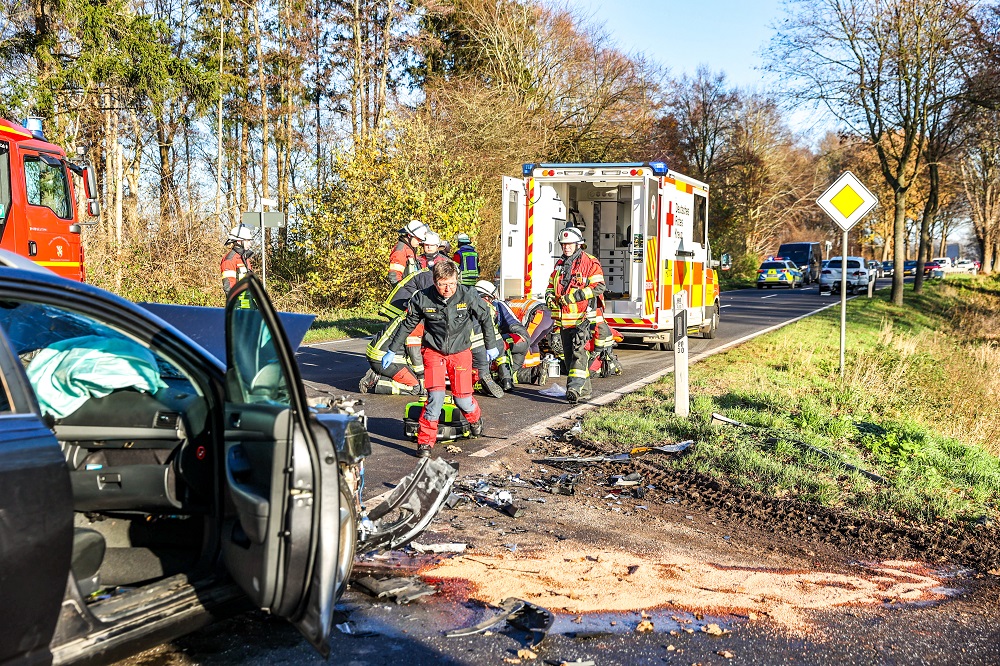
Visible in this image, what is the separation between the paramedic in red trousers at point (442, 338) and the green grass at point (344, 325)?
7.52m

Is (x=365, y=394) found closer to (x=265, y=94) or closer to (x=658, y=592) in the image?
(x=658, y=592)

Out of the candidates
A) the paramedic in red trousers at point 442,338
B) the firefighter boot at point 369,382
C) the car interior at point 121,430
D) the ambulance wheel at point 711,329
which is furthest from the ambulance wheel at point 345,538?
the ambulance wheel at point 711,329

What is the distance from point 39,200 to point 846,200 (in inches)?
411

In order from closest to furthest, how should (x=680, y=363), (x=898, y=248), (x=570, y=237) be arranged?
1. (x=680, y=363)
2. (x=570, y=237)
3. (x=898, y=248)

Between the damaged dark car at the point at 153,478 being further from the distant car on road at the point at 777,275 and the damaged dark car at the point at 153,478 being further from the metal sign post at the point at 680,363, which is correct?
the distant car on road at the point at 777,275

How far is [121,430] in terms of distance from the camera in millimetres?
3500

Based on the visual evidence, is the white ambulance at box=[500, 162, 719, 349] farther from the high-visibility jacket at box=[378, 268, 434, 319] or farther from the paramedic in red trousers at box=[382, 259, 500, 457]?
the paramedic in red trousers at box=[382, 259, 500, 457]

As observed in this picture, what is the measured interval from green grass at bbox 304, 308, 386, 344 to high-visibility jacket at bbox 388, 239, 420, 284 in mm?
3913

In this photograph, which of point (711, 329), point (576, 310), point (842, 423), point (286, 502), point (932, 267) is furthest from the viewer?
point (932, 267)

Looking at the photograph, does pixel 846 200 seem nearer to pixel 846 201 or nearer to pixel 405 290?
pixel 846 201

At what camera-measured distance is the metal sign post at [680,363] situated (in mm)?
8469

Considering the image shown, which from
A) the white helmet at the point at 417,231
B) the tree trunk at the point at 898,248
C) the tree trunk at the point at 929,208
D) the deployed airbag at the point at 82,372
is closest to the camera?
the deployed airbag at the point at 82,372

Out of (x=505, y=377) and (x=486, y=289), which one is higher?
(x=486, y=289)

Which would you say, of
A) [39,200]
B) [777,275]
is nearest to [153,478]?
[39,200]
